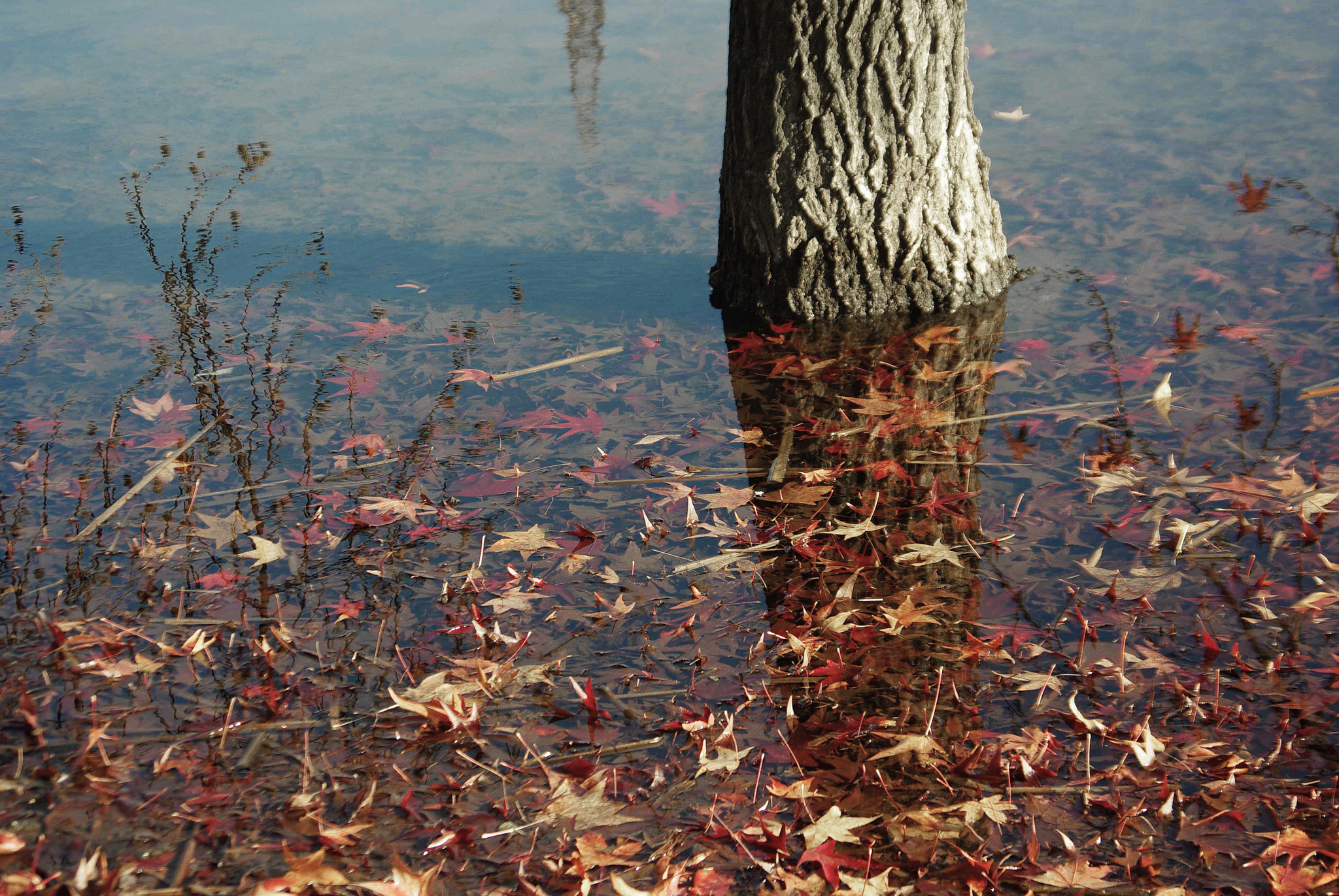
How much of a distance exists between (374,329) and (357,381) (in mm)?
485

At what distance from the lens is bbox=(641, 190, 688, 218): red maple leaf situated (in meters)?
5.49

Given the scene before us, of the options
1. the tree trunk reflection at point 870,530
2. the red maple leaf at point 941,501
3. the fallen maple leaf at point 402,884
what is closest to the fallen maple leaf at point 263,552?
the fallen maple leaf at point 402,884

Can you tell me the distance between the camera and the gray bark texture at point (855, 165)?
3879mm

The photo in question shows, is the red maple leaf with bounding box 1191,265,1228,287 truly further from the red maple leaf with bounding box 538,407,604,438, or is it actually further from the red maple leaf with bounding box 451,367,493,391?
the red maple leaf with bounding box 451,367,493,391

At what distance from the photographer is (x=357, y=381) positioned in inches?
160

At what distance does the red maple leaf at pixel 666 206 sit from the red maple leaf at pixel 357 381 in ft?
6.93

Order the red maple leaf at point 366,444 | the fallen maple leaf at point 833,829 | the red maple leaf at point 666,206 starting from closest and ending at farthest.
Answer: the fallen maple leaf at point 833,829 < the red maple leaf at point 366,444 < the red maple leaf at point 666,206

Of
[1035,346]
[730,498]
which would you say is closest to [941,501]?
[730,498]

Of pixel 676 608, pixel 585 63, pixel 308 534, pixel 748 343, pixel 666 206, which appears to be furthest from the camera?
pixel 585 63

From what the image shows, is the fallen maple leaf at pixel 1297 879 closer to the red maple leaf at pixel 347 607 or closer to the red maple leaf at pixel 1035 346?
the red maple leaf at pixel 347 607

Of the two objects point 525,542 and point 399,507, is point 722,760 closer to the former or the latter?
point 525,542

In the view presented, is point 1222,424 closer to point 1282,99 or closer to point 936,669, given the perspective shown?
point 936,669

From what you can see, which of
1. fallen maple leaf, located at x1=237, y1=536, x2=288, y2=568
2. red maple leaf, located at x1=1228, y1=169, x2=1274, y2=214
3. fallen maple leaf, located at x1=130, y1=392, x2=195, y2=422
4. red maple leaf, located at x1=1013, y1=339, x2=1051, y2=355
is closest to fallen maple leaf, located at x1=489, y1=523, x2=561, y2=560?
fallen maple leaf, located at x1=237, y1=536, x2=288, y2=568

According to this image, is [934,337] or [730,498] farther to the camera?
[934,337]
